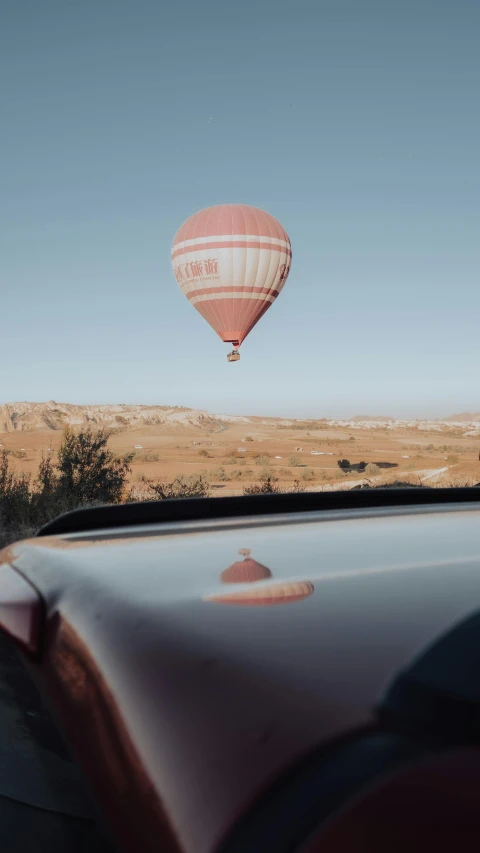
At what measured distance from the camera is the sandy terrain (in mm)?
37656

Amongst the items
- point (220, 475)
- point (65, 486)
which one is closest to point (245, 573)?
point (65, 486)

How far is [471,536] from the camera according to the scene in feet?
4.60

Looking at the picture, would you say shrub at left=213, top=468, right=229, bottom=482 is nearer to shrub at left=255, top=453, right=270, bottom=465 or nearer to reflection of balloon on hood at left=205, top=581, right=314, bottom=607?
shrub at left=255, top=453, right=270, bottom=465

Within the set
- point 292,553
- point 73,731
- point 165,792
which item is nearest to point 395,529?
point 292,553

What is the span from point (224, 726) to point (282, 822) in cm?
10

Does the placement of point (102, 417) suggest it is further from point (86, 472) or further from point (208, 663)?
point (208, 663)

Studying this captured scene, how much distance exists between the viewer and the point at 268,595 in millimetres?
899

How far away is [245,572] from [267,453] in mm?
59513

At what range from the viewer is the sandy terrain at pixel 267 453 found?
3766 cm

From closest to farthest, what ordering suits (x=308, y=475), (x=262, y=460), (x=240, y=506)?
(x=240, y=506) → (x=308, y=475) → (x=262, y=460)

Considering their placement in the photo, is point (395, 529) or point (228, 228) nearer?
point (395, 529)

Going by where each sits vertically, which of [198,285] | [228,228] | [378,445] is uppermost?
[228,228]

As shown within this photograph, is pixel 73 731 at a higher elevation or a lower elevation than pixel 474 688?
lower

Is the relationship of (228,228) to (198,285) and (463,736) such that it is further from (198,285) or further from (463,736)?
(463,736)
